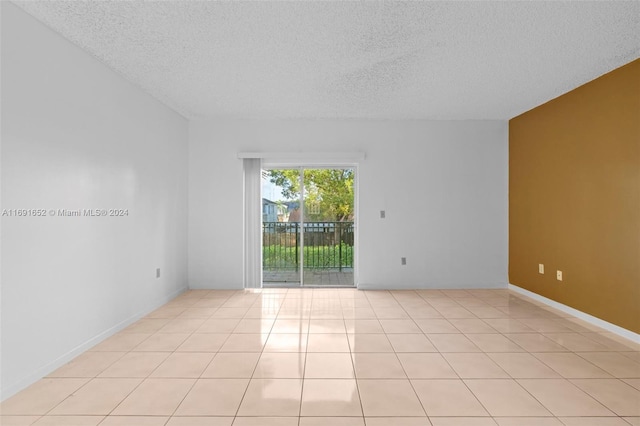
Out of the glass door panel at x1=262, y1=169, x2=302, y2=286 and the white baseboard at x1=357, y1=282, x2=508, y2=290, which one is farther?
the glass door panel at x1=262, y1=169, x2=302, y2=286

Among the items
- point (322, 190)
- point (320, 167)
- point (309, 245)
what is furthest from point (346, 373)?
point (320, 167)

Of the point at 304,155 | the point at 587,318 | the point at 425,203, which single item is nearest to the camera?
the point at 587,318

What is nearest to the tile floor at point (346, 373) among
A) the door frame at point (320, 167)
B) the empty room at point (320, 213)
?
the empty room at point (320, 213)

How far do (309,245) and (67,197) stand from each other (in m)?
3.25

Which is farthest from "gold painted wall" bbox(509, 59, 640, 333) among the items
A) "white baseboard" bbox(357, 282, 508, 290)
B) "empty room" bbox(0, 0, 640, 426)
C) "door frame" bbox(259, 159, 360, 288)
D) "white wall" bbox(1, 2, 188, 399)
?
"white wall" bbox(1, 2, 188, 399)

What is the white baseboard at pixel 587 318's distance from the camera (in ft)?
10.6

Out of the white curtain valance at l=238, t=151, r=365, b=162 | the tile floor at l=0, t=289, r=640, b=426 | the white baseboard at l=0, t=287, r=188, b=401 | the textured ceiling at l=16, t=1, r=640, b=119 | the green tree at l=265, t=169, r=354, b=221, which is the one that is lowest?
the tile floor at l=0, t=289, r=640, b=426

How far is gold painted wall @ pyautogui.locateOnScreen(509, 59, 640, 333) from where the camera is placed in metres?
3.24

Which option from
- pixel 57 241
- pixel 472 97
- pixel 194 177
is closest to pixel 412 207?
pixel 472 97

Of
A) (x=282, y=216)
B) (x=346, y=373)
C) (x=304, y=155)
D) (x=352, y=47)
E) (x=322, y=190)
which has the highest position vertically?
(x=352, y=47)

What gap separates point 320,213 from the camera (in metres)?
5.43

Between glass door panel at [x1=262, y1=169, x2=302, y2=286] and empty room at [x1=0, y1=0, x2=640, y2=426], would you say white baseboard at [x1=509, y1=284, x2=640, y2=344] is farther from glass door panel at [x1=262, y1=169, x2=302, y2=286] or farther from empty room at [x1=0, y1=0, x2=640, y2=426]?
glass door panel at [x1=262, y1=169, x2=302, y2=286]

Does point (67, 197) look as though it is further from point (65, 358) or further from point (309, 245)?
point (309, 245)

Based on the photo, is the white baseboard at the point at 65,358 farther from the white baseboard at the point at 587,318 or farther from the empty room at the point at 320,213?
the white baseboard at the point at 587,318
